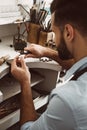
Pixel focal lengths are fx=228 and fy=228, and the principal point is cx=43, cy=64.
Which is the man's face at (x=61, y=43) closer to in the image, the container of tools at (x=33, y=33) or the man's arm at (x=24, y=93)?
the man's arm at (x=24, y=93)

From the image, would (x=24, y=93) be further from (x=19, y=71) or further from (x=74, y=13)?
(x=74, y=13)

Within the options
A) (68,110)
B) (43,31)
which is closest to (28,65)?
(43,31)

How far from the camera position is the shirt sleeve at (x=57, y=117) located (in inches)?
30.0

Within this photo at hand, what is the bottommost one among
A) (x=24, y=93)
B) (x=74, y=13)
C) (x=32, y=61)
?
(x=24, y=93)

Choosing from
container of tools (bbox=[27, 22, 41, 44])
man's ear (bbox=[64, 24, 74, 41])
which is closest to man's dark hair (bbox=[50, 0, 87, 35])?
man's ear (bbox=[64, 24, 74, 41])

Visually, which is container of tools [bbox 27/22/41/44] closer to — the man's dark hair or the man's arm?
the man's arm

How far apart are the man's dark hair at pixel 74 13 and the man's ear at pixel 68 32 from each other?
0.02m

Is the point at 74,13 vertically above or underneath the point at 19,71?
above

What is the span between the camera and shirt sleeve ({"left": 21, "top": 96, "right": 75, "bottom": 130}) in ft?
2.50

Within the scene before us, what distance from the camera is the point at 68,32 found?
36.1 inches

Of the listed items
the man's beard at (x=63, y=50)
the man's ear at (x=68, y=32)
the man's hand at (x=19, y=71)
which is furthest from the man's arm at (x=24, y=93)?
the man's ear at (x=68, y=32)

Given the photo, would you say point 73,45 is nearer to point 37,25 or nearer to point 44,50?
point 44,50

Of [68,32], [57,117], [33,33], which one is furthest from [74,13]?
[33,33]

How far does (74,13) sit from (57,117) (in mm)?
401
